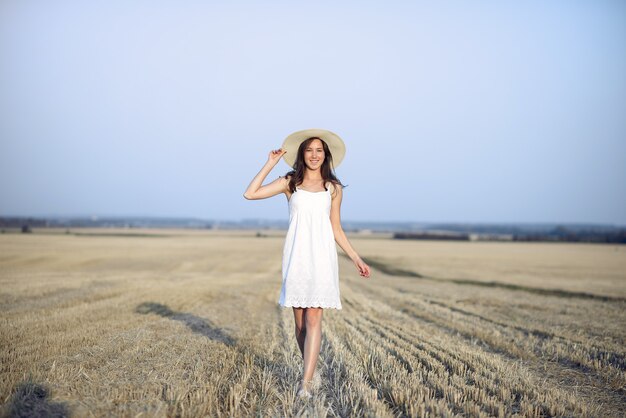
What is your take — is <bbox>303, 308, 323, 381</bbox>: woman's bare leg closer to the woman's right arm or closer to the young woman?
the young woman

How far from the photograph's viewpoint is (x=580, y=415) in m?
4.72

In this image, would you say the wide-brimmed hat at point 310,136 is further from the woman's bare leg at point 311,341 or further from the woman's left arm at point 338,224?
the woman's bare leg at point 311,341

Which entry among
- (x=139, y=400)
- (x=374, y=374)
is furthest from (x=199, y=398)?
(x=374, y=374)

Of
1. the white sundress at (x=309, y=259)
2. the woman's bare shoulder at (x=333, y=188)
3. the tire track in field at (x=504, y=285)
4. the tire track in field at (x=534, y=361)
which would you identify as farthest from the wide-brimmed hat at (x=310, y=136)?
the tire track in field at (x=504, y=285)

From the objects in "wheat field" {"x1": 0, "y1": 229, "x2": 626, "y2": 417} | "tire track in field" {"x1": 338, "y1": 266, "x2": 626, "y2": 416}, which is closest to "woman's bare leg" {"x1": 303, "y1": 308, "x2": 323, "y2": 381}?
"wheat field" {"x1": 0, "y1": 229, "x2": 626, "y2": 417}

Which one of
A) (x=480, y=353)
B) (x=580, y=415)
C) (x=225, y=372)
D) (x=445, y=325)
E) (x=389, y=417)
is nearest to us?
(x=389, y=417)

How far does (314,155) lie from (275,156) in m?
0.43

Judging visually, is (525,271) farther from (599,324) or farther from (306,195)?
(306,195)

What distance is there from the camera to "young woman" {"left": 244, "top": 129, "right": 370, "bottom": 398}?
5.11m

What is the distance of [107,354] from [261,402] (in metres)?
2.89

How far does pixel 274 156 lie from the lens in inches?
217

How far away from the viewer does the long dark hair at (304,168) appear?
17.7 feet

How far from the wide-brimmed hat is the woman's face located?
0.09 metres

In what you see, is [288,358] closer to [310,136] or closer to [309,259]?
[309,259]
